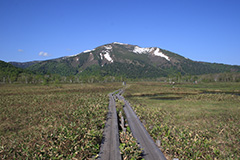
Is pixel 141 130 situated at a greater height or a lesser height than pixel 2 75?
lesser

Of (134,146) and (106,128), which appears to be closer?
(134,146)

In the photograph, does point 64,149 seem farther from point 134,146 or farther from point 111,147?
point 134,146

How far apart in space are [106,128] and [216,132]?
46.3ft

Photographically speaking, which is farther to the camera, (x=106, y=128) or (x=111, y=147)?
(x=106, y=128)

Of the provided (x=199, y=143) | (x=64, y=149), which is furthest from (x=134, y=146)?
(x=199, y=143)

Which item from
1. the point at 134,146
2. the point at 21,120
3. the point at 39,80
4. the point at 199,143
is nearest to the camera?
the point at 134,146

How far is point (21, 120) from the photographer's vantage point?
26078 mm

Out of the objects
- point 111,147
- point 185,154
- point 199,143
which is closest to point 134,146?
point 111,147

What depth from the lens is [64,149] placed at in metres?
11.9

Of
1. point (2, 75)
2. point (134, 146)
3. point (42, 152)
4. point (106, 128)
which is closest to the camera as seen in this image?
point (42, 152)

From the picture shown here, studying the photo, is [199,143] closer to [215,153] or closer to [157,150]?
[215,153]

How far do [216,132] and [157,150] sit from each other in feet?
38.0

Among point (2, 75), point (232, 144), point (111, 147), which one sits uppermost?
point (2, 75)

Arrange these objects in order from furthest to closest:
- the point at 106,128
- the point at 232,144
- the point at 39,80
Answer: the point at 39,80 < the point at 106,128 < the point at 232,144
